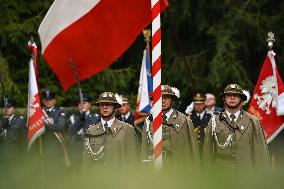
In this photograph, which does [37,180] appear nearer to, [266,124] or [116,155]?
[116,155]

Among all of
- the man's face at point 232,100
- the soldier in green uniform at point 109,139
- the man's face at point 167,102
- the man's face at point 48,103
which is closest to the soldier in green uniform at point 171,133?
the man's face at point 167,102

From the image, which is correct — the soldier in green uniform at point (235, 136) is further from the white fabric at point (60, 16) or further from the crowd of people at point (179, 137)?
the white fabric at point (60, 16)

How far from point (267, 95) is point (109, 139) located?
4.70 m

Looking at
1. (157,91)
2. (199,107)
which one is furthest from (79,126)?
(157,91)

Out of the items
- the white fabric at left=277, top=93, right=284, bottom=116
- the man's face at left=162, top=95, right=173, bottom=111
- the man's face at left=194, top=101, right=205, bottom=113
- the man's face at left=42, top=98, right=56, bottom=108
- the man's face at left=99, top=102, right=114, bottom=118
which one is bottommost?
the man's face at left=99, top=102, right=114, bottom=118

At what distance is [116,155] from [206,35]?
35.8ft

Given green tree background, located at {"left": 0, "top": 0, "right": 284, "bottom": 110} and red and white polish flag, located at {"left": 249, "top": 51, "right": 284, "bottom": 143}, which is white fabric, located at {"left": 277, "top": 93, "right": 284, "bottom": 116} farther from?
green tree background, located at {"left": 0, "top": 0, "right": 284, "bottom": 110}

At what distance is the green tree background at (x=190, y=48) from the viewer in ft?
61.3

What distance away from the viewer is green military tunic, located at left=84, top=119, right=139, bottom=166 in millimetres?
9617

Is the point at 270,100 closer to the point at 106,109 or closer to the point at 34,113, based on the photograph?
the point at 34,113

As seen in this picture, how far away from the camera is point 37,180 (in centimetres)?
429

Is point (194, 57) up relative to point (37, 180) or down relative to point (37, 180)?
up

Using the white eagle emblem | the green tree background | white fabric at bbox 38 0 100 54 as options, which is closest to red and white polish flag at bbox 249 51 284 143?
the white eagle emblem

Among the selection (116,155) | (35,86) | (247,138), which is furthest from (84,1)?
(35,86)
